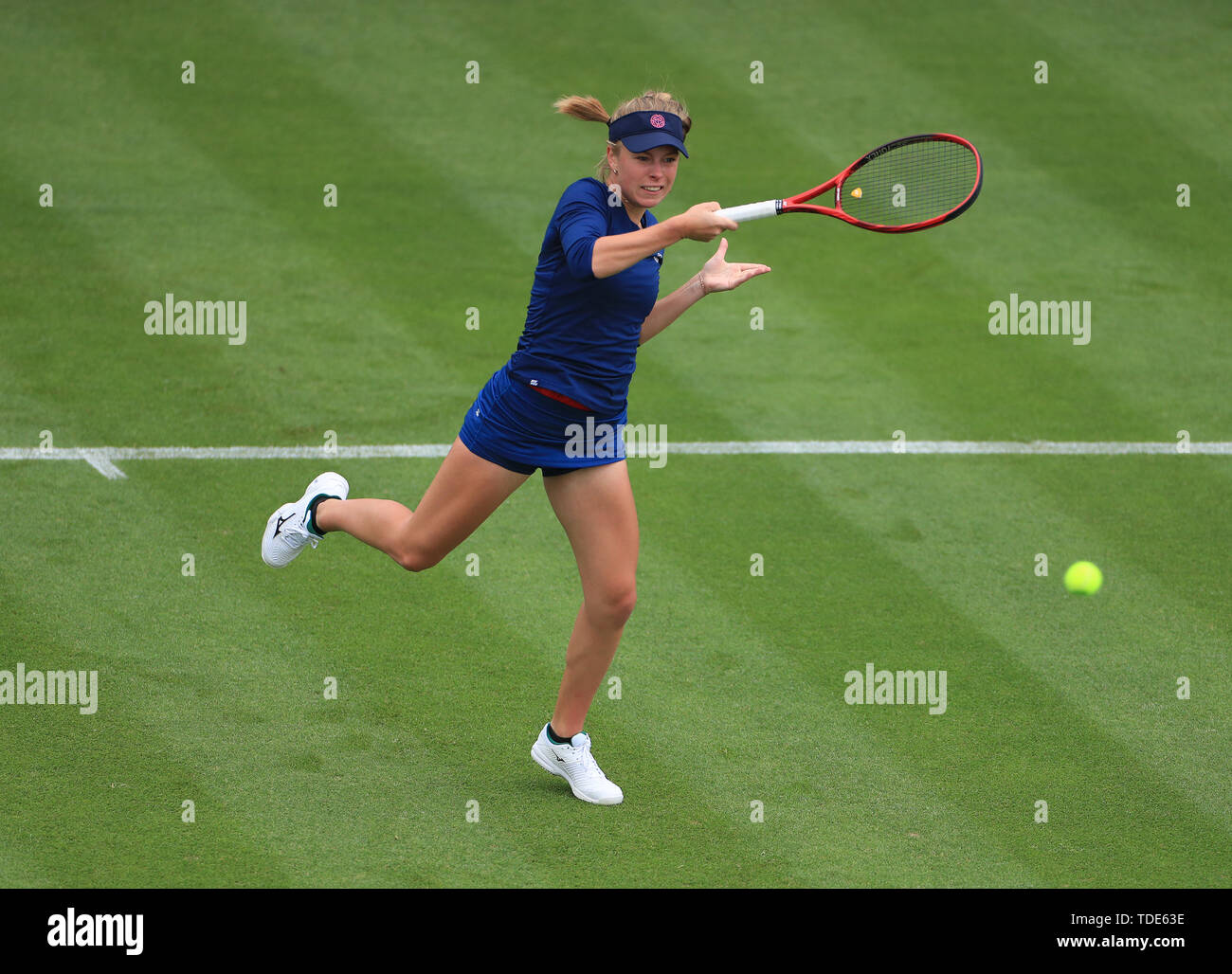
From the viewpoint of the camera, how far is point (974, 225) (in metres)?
12.2

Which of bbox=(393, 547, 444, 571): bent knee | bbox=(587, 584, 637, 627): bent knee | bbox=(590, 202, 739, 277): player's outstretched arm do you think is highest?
bbox=(590, 202, 739, 277): player's outstretched arm

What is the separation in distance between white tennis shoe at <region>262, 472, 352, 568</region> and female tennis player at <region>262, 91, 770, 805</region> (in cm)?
77

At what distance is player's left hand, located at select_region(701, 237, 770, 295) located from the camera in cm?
553

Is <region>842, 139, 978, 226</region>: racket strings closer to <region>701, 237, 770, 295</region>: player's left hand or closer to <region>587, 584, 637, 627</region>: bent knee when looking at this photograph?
<region>701, 237, 770, 295</region>: player's left hand

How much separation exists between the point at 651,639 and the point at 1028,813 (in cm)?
195

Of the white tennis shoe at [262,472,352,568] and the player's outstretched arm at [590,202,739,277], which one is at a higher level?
the player's outstretched arm at [590,202,739,277]

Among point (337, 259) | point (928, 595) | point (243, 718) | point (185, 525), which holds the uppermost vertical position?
point (337, 259)

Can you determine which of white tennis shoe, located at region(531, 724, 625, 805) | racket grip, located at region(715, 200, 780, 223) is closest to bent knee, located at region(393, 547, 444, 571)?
white tennis shoe, located at region(531, 724, 625, 805)

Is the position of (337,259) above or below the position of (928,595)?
above

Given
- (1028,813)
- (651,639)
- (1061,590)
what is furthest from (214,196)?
(1028,813)

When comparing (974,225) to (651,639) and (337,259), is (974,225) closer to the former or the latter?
(337,259)

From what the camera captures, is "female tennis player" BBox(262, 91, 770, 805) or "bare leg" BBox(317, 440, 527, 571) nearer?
"female tennis player" BBox(262, 91, 770, 805)
